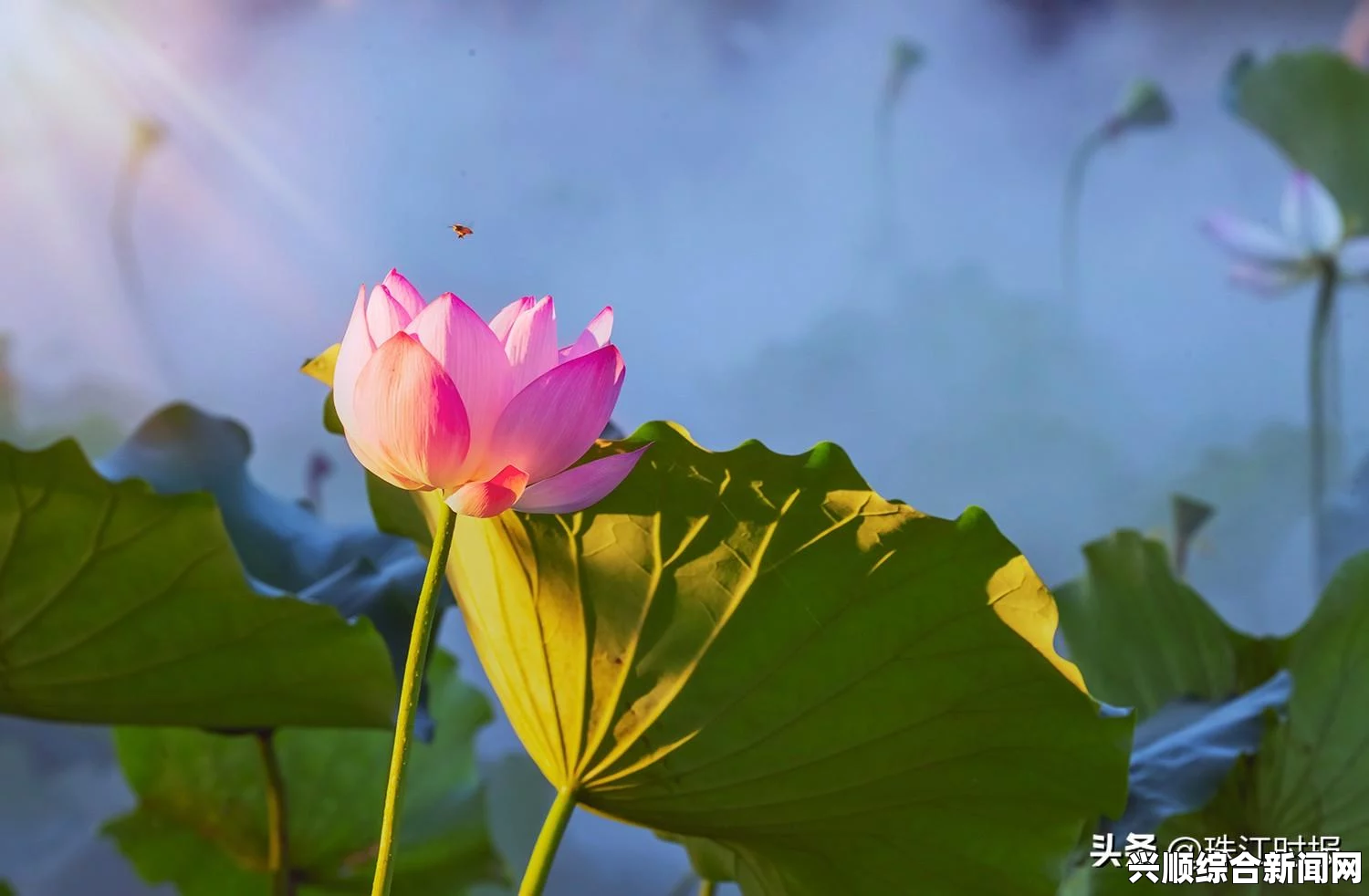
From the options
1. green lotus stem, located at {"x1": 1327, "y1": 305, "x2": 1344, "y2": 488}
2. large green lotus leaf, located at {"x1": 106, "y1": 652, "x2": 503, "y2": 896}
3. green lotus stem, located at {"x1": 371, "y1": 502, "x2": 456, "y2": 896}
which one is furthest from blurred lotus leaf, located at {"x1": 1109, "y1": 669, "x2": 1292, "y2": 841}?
green lotus stem, located at {"x1": 1327, "y1": 305, "x2": 1344, "y2": 488}

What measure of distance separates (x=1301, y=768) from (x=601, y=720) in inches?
18.7

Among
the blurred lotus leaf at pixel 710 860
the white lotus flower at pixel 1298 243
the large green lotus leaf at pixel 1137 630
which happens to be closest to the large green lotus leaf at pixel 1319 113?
the white lotus flower at pixel 1298 243

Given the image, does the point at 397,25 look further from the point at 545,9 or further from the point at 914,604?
the point at 914,604

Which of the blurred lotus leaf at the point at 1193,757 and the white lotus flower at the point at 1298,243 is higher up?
the white lotus flower at the point at 1298,243

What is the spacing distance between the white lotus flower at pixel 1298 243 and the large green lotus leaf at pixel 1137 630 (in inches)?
29.4

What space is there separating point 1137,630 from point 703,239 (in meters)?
0.84

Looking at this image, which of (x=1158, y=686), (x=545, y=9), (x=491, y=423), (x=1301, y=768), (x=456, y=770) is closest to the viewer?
(x=491, y=423)

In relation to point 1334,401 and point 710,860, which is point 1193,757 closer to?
point 710,860

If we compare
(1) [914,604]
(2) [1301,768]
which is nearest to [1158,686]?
(2) [1301,768]

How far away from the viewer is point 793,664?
0.43 meters

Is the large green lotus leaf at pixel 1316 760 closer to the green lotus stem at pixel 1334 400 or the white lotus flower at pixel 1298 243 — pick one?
the white lotus flower at pixel 1298 243

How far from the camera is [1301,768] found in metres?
0.68

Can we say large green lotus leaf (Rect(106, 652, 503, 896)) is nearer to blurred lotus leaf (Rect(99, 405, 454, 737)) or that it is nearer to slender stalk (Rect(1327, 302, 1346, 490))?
blurred lotus leaf (Rect(99, 405, 454, 737))

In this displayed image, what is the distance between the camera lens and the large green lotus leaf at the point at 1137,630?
0.82m
